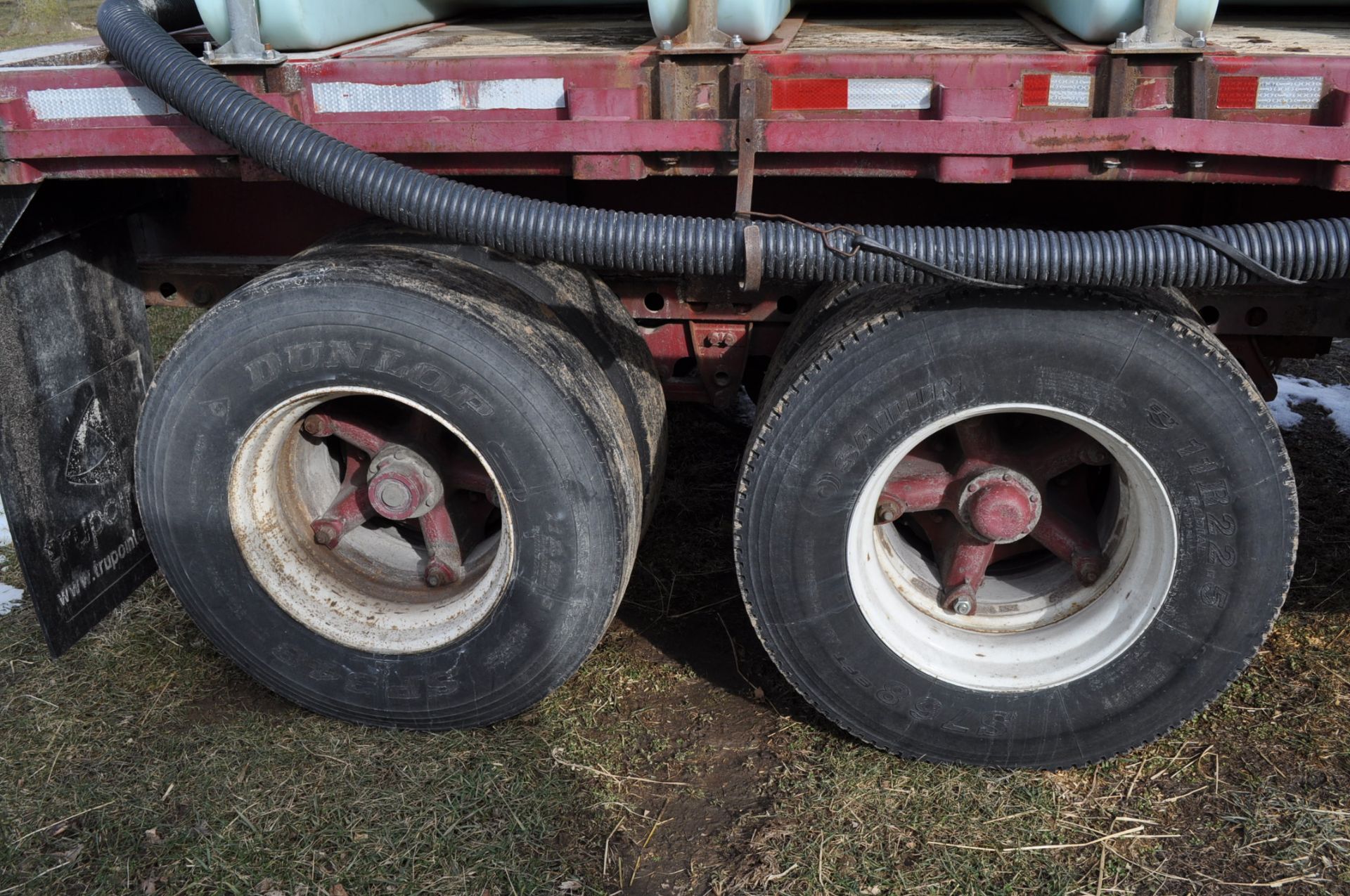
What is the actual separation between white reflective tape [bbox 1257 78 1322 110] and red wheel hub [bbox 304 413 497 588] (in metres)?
2.04

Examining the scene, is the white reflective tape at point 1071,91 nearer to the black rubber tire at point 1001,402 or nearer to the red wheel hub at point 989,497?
the black rubber tire at point 1001,402

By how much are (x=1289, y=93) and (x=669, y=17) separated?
51.1 inches

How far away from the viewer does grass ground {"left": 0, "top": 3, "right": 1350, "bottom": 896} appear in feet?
8.98

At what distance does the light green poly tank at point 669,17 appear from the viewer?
2.42 m

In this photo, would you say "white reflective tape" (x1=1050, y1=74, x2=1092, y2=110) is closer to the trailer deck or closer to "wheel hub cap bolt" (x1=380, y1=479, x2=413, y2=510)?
the trailer deck

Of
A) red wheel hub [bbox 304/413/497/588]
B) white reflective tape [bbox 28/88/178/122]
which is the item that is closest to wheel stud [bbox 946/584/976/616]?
red wheel hub [bbox 304/413/497/588]

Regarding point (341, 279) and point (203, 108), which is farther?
point (341, 279)

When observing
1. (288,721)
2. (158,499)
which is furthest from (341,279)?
(288,721)

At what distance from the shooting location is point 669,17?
2469mm

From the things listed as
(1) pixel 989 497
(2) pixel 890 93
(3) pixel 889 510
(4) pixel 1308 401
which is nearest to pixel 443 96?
(2) pixel 890 93

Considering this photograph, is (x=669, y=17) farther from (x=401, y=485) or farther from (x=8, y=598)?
(x=8, y=598)

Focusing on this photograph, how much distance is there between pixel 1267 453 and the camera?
260 cm

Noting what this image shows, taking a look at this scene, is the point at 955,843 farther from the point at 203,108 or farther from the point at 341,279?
the point at 203,108

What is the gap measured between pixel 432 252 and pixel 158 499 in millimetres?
979
